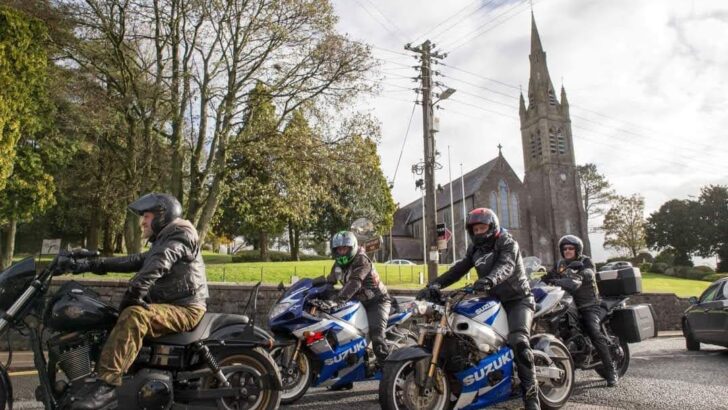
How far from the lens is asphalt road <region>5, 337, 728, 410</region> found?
549 cm

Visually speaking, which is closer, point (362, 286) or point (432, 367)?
point (432, 367)

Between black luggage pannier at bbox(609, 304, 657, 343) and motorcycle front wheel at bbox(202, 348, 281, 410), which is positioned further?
black luggage pannier at bbox(609, 304, 657, 343)

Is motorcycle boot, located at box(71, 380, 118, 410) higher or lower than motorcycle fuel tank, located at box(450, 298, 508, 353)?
lower

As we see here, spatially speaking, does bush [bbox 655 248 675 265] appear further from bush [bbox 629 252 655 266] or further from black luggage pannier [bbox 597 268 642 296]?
black luggage pannier [bbox 597 268 642 296]

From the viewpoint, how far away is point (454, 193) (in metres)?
70.6

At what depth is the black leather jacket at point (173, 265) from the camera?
3797 mm

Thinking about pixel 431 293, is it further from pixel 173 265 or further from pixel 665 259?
pixel 665 259

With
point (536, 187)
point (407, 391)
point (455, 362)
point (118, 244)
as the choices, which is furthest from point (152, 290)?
point (536, 187)

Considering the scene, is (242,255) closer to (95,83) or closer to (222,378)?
(95,83)

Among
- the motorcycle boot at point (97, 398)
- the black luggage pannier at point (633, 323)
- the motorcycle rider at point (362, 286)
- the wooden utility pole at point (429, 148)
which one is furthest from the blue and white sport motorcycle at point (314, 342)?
the wooden utility pole at point (429, 148)

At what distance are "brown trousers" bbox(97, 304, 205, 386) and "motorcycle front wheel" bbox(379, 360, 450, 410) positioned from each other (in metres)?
1.73

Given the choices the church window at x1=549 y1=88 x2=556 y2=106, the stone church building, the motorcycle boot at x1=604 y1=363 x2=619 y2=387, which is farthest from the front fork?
the church window at x1=549 y1=88 x2=556 y2=106

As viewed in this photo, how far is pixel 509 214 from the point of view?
65.6m

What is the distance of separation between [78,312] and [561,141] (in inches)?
2798
